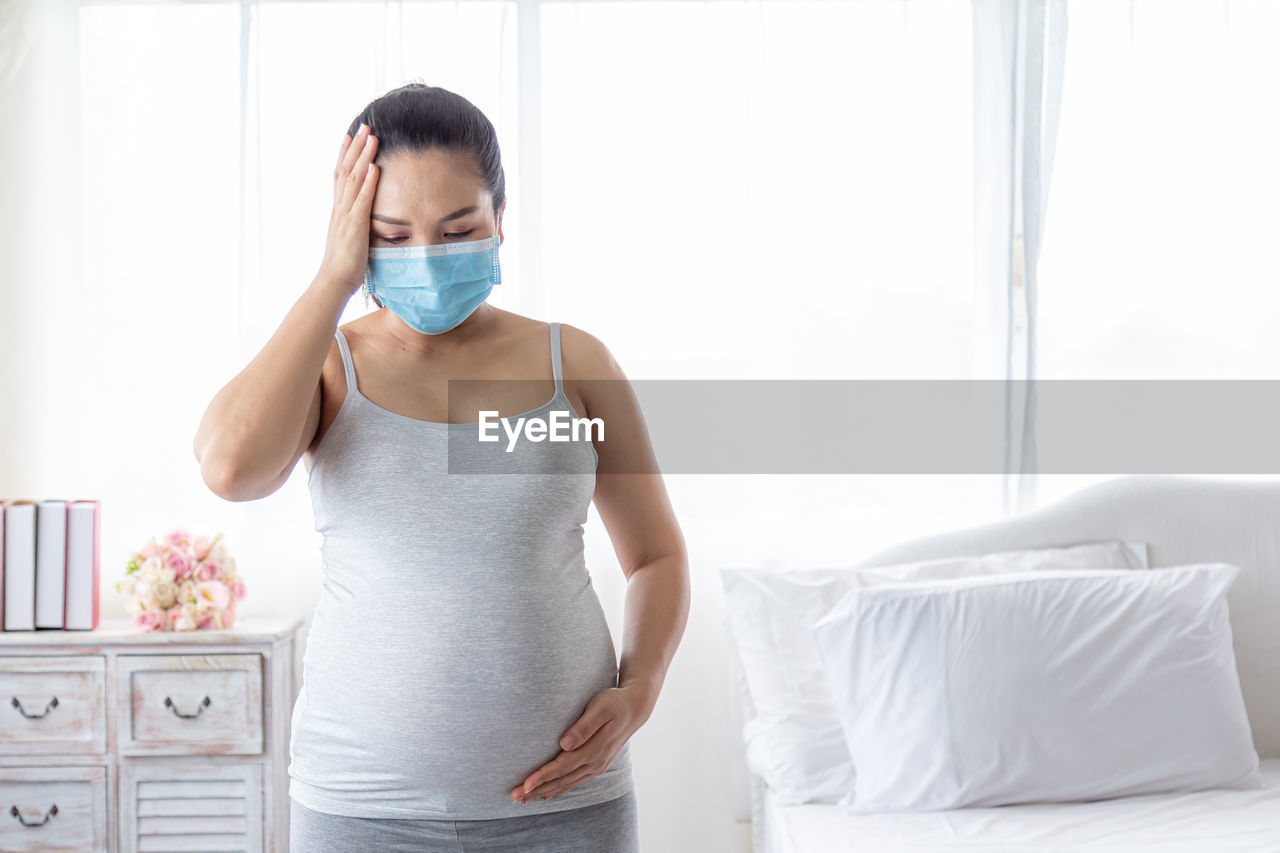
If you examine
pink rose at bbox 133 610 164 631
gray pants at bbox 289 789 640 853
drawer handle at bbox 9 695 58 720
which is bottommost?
drawer handle at bbox 9 695 58 720

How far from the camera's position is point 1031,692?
1699 millimetres

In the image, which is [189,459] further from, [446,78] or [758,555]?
[758,555]

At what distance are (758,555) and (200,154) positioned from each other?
144 centimetres

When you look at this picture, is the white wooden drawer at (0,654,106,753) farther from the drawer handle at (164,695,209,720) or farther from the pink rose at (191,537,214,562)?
the pink rose at (191,537,214,562)

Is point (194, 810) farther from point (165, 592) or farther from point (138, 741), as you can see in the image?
point (165, 592)

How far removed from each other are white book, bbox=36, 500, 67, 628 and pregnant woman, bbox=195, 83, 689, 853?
1.30 meters

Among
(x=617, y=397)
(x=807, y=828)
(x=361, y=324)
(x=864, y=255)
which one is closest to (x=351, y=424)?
(x=361, y=324)

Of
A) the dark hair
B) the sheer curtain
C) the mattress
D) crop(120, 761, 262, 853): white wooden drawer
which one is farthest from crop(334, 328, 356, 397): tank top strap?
the sheer curtain

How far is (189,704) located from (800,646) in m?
1.15

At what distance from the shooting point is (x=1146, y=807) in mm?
1665

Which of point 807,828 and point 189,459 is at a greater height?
point 189,459

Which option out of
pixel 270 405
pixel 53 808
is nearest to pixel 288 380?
pixel 270 405

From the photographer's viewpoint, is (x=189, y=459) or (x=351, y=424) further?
(x=189, y=459)

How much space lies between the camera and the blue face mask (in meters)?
0.91
